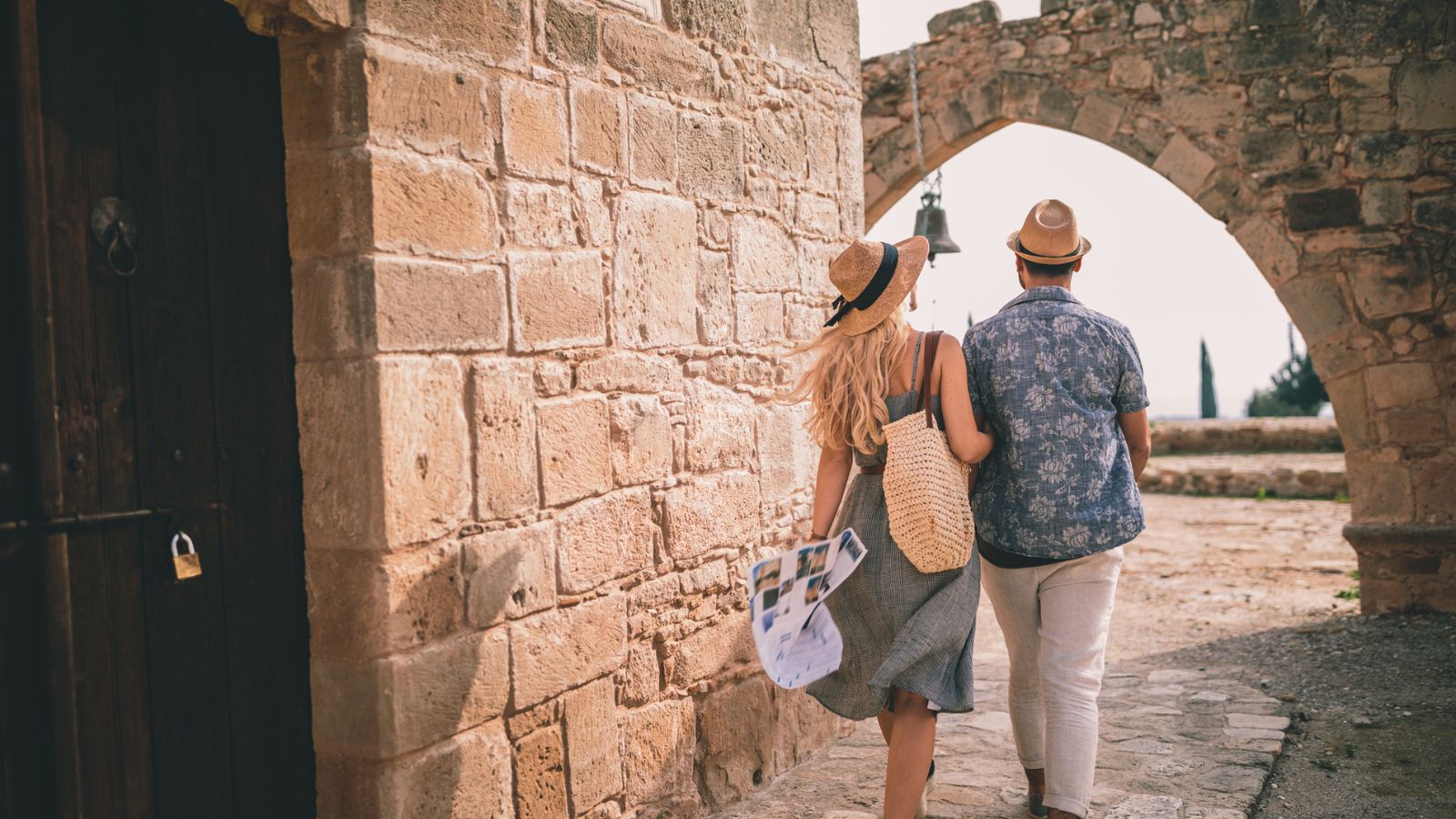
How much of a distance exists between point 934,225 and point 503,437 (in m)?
6.33

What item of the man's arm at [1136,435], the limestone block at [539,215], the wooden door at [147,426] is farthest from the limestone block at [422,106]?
the man's arm at [1136,435]

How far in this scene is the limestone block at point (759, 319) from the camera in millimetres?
3668

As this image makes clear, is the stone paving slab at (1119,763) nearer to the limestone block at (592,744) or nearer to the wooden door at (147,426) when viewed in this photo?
the limestone block at (592,744)

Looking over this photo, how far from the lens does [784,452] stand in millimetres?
3918

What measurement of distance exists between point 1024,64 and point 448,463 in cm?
707

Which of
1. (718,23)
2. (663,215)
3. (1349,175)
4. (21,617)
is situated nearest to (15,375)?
(21,617)

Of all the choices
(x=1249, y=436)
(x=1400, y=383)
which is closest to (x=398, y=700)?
(x=1400, y=383)

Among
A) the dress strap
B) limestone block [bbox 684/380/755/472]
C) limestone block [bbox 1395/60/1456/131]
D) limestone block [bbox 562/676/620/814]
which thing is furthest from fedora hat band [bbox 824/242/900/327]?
limestone block [bbox 1395/60/1456/131]

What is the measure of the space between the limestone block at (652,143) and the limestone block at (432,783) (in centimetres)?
162

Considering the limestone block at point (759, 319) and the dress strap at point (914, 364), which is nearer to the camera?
the dress strap at point (914, 364)

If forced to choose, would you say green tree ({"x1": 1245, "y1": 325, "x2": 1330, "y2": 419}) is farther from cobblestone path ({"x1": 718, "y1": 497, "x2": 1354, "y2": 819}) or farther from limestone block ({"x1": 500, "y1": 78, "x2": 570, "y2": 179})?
limestone block ({"x1": 500, "y1": 78, "x2": 570, "y2": 179})

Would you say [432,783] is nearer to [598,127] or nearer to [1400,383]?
[598,127]

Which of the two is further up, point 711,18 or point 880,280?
point 711,18

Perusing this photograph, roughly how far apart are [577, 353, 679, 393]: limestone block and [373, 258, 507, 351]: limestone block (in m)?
0.36
